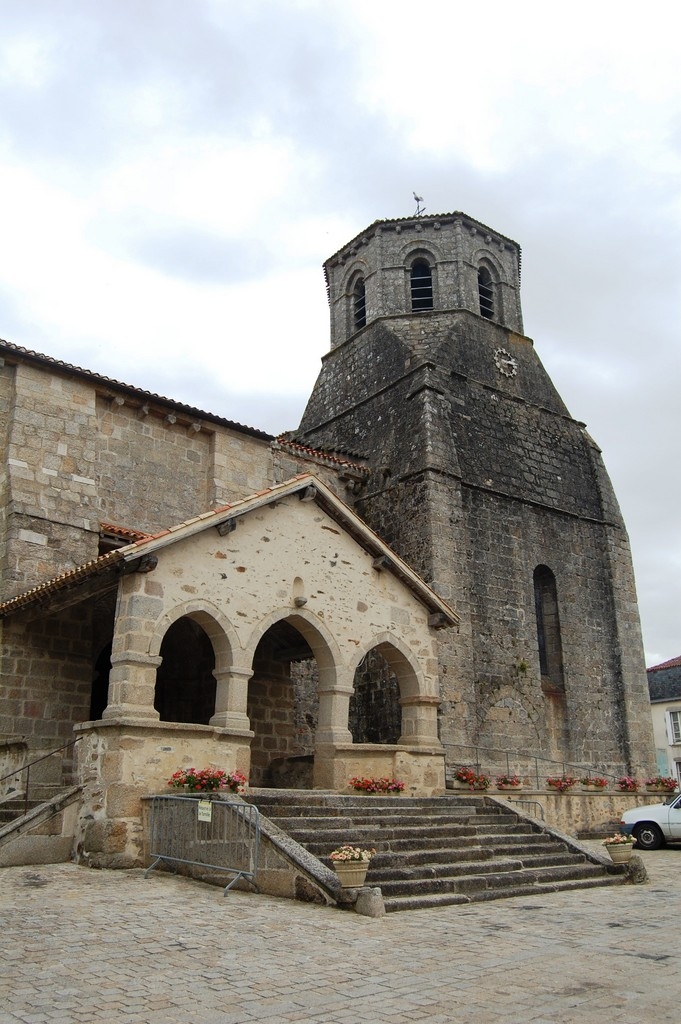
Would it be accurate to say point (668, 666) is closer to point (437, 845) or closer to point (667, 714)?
point (667, 714)

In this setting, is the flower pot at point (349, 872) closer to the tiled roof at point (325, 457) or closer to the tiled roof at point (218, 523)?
the tiled roof at point (218, 523)

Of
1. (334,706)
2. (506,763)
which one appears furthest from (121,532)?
(506,763)

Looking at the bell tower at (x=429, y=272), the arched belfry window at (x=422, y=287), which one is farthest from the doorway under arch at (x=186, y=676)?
the arched belfry window at (x=422, y=287)

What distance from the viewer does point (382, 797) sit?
12.1m

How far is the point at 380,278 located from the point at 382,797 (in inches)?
630

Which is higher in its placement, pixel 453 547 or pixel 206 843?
pixel 453 547

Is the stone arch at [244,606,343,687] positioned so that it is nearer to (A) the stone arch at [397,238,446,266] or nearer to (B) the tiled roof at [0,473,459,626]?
(B) the tiled roof at [0,473,459,626]

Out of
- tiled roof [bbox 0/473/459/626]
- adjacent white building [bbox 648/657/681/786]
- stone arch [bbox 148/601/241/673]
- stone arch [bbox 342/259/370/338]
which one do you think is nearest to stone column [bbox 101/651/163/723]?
stone arch [bbox 148/601/241/673]

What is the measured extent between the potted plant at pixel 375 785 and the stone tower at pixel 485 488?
163 inches

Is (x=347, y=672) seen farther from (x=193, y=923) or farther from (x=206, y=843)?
(x=193, y=923)

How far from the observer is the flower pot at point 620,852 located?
11281 mm

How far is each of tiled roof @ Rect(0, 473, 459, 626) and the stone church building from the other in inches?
1.8

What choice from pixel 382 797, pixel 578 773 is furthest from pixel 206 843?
pixel 578 773

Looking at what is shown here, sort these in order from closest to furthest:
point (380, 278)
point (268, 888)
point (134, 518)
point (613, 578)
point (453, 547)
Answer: point (268, 888) < point (134, 518) < point (453, 547) < point (613, 578) < point (380, 278)
